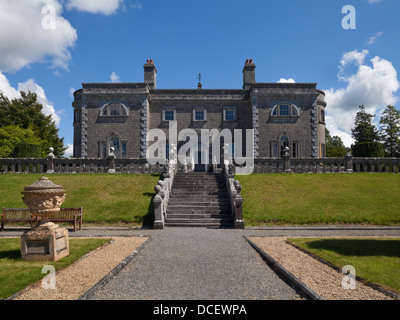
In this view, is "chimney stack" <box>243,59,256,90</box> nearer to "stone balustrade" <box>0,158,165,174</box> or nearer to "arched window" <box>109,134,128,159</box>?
"arched window" <box>109,134,128,159</box>

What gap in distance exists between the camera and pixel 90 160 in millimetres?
20688

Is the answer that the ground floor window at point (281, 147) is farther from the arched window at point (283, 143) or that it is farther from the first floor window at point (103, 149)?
the first floor window at point (103, 149)

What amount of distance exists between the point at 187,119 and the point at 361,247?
873 inches

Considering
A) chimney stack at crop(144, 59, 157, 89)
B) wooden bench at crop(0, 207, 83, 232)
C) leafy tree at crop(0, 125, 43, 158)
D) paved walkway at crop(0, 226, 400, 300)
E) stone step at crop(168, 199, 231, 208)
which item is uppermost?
chimney stack at crop(144, 59, 157, 89)

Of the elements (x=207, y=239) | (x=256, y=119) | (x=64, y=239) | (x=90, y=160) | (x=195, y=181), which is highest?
(x=256, y=119)

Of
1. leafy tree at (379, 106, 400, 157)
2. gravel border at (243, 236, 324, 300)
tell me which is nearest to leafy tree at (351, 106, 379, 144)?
leafy tree at (379, 106, 400, 157)

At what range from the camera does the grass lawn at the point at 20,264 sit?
4.95 meters

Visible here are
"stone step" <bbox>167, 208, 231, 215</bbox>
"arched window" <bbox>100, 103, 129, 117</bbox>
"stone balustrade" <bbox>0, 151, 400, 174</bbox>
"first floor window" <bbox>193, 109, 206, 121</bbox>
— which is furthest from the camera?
"first floor window" <bbox>193, 109, 206, 121</bbox>

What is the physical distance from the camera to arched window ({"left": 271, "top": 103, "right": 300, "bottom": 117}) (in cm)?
2759

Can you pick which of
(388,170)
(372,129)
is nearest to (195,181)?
(388,170)

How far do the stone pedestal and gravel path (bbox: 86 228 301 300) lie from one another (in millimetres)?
1972

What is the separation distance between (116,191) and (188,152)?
12257mm
